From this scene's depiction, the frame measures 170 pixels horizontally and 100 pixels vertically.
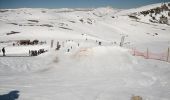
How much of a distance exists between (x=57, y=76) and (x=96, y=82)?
4064 mm

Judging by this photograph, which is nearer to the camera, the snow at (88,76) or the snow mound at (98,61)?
the snow at (88,76)

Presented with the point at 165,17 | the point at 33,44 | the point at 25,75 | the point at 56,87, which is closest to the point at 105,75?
the point at 56,87

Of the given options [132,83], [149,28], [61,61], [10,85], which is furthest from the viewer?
[149,28]

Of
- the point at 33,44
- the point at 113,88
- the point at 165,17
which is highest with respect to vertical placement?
the point at 165,17

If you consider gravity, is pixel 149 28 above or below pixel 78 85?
above

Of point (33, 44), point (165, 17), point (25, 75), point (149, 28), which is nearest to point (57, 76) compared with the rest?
point (25, 75)

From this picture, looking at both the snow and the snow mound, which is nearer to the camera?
the snow

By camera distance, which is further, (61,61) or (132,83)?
(61,61)

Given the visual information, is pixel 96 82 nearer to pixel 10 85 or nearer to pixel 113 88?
pixel 113 88

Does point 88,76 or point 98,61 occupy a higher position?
point 98,61

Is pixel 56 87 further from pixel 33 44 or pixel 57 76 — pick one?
pixel 33 44

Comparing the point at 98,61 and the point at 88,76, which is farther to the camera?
the point at 98,61

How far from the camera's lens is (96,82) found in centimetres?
1931

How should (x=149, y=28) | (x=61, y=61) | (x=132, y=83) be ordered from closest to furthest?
(x=132, y=83) < (x=61, y=61) < (x=149, y=28)
